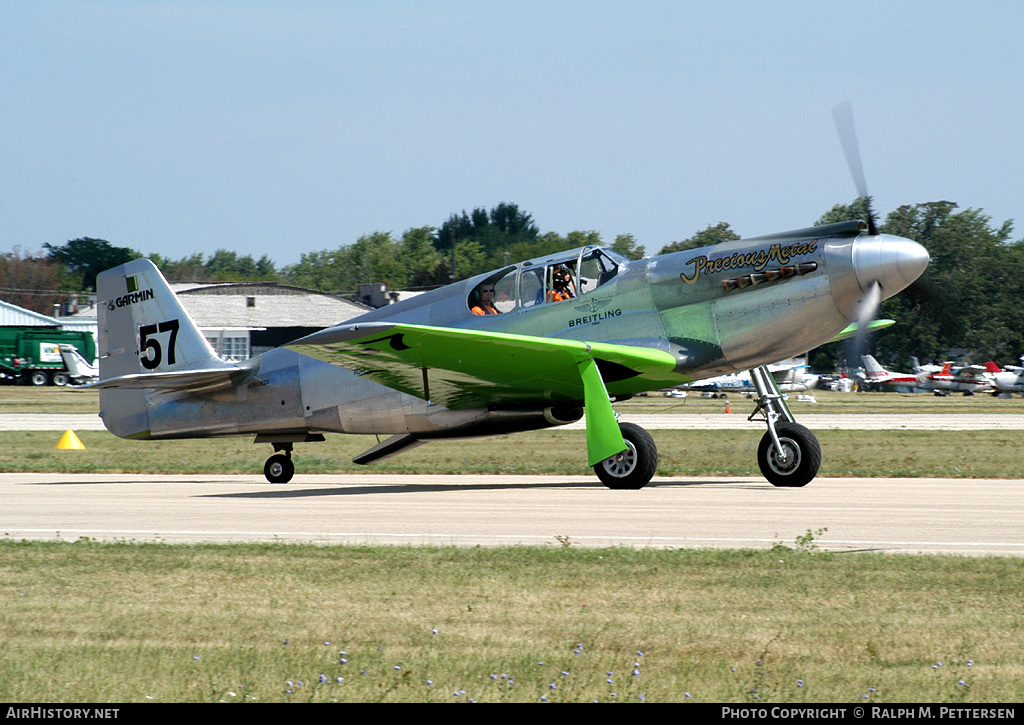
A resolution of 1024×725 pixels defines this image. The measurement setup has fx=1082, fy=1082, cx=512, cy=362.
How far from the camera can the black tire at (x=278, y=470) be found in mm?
16219

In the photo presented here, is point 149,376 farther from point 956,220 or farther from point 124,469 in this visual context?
point 956,220

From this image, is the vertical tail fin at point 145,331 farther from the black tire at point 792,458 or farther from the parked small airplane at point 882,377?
the parked small airplane at point 882,377

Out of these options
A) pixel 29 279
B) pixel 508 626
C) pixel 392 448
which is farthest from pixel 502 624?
pixel 29 279

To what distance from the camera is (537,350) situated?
42.7 feet

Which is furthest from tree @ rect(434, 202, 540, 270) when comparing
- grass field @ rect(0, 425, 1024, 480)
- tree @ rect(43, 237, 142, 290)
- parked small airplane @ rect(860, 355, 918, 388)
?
grass field @ rect(0, 425, 1024, 480)

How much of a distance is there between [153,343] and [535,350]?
6.60 m

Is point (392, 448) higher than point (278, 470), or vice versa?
point (392, 448)

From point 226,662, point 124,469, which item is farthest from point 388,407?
point 226,662

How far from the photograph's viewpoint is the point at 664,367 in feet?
45.1

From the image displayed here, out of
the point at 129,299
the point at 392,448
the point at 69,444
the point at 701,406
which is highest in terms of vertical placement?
the point at 129,299

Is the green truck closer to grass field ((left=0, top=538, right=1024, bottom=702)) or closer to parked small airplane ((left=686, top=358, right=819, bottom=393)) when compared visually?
parked small airplane ((left=686, top=358, right=819, bottom=393))

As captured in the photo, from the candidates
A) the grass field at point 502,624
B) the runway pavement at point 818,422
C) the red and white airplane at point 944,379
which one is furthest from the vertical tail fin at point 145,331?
the red and white airplane at point 944,379

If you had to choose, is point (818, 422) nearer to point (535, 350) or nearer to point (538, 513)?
point (535, 350)
